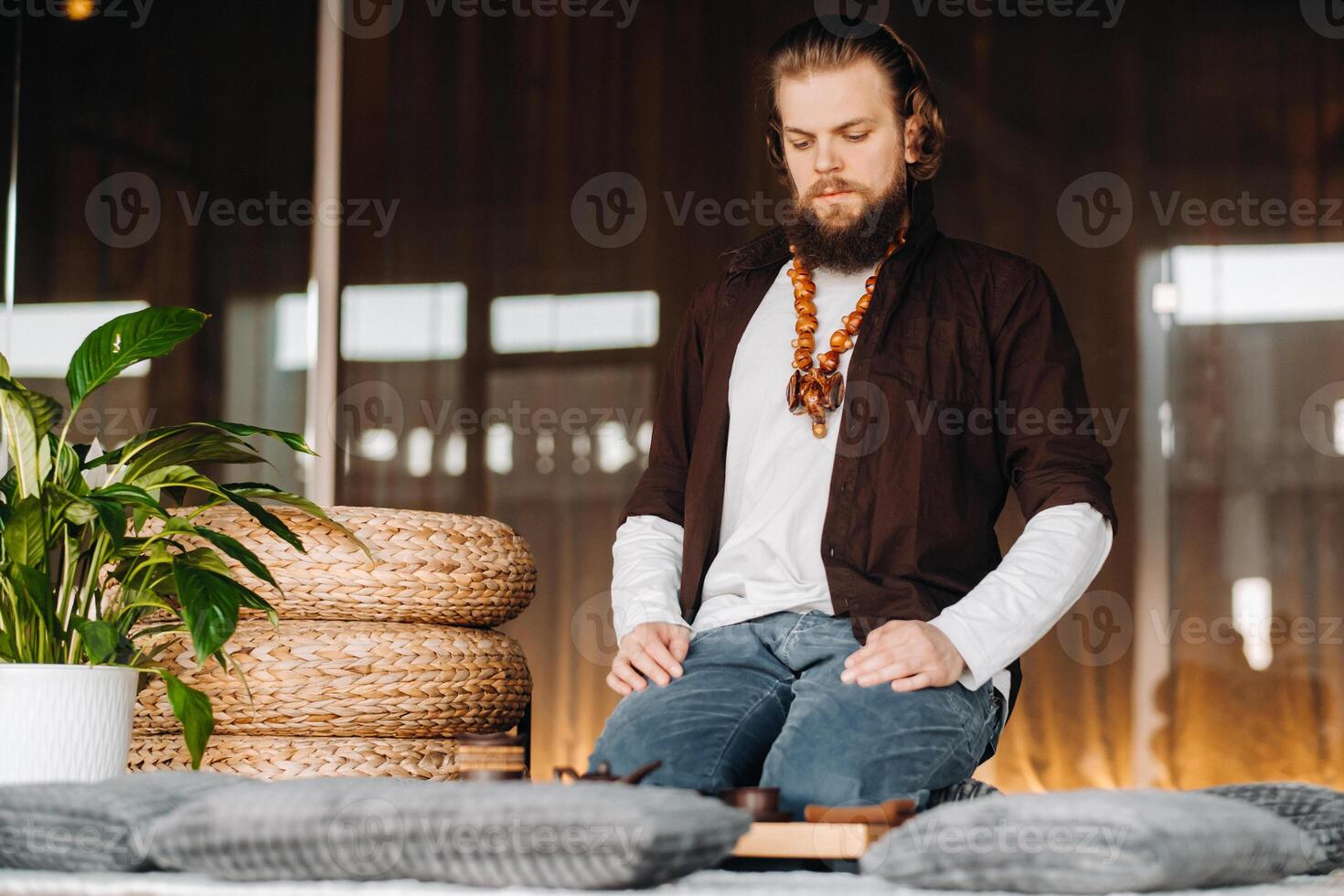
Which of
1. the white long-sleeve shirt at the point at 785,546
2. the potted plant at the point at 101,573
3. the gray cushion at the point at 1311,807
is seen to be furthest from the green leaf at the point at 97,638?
the gray cushion at the point at 1311,807

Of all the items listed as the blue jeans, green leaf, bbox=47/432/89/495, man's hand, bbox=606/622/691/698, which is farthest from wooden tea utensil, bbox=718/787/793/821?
green leaf, bbox=47/432/89/495

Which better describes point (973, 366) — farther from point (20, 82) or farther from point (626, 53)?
point (20, 82)

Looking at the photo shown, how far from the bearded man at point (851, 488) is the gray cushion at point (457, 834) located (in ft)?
1.32

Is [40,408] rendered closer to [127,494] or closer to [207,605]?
[127,494]

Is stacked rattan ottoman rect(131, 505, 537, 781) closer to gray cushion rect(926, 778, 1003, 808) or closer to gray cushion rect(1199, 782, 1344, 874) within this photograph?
gray cushion rect(926, 778, 1003, 808)

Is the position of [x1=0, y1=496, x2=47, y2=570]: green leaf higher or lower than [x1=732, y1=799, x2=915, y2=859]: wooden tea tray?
higher

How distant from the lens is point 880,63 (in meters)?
1.78

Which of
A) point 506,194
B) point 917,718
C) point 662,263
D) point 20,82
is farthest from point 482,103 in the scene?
point 917,718

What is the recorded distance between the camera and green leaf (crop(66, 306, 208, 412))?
72.6 inches

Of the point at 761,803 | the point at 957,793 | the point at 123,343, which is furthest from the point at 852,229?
the point at 123,343

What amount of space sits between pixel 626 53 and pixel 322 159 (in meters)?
0.96

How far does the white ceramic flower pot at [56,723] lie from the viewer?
66.6 inches

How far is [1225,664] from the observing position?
3.64 m

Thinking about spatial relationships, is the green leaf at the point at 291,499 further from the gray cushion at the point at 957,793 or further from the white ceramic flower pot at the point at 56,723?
the gray cushion at the point at 957,793
